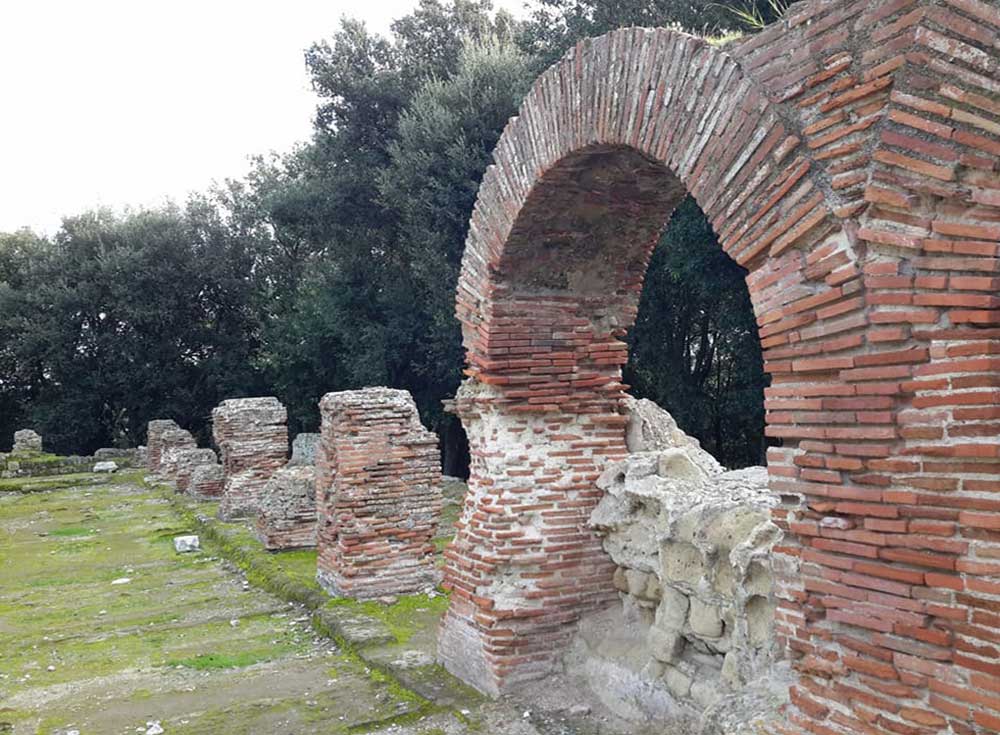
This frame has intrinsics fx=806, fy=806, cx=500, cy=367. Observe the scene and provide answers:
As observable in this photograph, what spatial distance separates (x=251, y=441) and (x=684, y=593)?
10236 millimetres

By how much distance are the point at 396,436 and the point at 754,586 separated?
15.5 ft

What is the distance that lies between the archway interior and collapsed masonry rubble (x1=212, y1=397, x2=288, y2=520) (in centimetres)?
798

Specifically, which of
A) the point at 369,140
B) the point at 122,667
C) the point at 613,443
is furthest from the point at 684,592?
the point at 369,140

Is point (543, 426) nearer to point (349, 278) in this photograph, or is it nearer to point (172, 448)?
point (349, 278)

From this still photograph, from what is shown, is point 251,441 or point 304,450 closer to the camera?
point 251,441

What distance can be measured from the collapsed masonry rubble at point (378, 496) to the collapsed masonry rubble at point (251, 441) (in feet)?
17.6

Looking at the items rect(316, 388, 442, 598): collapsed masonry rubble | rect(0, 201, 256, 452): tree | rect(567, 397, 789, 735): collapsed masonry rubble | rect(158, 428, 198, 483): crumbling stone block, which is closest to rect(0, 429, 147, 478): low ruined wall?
rect(0, 201, 256, 452): tree

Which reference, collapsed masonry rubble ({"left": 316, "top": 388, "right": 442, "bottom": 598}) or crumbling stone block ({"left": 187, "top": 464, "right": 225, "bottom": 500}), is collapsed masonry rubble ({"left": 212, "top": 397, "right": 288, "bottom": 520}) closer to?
crumbling stone block ({"left": 187, "top": 464, "right": 225, "bottom": 500})

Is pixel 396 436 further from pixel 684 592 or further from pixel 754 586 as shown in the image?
pixel 754 586

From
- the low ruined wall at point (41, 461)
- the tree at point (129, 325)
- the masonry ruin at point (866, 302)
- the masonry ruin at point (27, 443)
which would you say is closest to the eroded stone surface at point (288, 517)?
the masonry ruin at point (866, 302)

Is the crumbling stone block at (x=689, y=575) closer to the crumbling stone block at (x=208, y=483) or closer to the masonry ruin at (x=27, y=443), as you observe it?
the crumbling stone block at (x=208, y=483)

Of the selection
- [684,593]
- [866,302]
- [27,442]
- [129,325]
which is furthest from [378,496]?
[129,325]

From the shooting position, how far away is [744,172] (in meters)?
3.48

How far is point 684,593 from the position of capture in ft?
15.1
